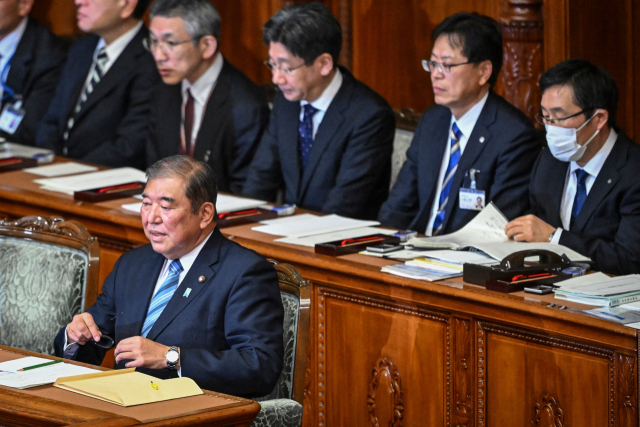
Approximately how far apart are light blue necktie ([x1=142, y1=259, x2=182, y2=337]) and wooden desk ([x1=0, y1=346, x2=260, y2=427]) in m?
0.65

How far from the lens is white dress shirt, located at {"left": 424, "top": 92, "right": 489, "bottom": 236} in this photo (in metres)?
4.34

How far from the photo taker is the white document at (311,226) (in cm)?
405

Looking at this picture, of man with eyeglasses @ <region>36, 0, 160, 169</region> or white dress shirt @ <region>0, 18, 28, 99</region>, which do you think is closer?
man with eyeglasses @ <region>36, 0, 160, 169</region>

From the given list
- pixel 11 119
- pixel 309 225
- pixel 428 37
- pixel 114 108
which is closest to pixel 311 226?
pixel 309 225

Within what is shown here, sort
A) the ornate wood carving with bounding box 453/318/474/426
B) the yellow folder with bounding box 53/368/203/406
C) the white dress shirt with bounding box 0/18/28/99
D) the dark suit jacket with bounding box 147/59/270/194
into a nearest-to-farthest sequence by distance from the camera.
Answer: the yellow folder with bounding box 53/368/203/406, the ornate wood carving with bounding box 453/318/474/426, the dark suit jacket with bounding box 147/59/270/194, the white dress shirt with bounding box 0/18/28/99

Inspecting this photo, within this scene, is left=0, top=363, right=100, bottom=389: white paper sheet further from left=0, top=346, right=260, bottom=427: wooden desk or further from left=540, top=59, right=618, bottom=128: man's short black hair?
left=540, top=59, right=618, bottom=128: man's short black hair

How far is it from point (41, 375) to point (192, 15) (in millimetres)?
3279

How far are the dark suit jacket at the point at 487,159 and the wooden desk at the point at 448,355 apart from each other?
0.76m

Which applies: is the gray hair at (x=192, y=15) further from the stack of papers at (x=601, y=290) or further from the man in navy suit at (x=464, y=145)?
the stack of papers at (x=601, y=290)

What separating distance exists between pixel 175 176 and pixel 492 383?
4.04ft

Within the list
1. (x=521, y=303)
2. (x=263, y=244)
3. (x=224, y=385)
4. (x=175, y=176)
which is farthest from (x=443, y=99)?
(x=224, y=385)

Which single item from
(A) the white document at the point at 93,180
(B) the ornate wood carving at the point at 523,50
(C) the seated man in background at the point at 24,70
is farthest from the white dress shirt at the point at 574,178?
(C) the seated man in background at the point at 24,70

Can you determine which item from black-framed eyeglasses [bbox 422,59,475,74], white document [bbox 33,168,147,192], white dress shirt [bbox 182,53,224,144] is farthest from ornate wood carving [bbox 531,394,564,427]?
white dress shirt [bbox 182,53,224,144]

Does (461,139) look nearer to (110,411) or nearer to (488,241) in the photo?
(488,241)
